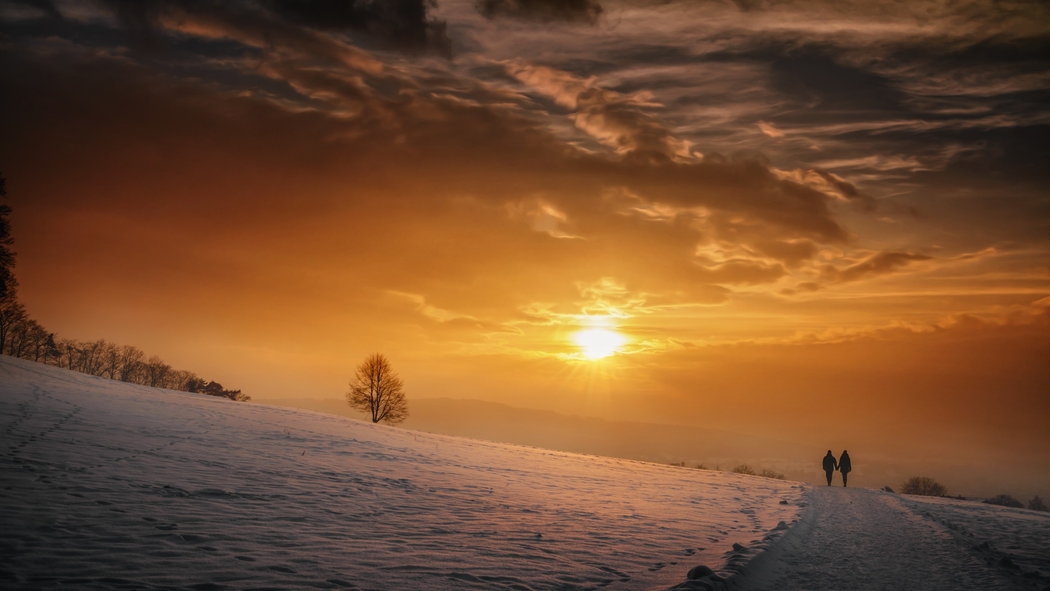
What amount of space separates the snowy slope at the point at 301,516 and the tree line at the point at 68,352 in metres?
34.3

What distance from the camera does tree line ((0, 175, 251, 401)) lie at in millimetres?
44156

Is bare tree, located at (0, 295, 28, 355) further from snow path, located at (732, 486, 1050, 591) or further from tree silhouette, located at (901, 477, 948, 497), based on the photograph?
tree silhouette, located at (901, 477, 948, 497)

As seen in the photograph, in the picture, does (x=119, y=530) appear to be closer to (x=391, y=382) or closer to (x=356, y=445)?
(x=356, y=445)

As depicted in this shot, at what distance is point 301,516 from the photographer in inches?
386

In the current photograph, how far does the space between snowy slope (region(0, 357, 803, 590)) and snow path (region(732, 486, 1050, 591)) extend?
0.79 metres

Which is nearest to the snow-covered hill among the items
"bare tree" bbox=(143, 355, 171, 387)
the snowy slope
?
the snowy slope

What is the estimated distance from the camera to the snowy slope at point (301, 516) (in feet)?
21.8

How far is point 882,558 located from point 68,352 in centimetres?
15400

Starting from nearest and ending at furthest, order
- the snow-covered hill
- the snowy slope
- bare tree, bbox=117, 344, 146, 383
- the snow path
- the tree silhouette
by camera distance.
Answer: the snowy slope
the snow-covered hill
the snow path
the tree silhouette
bare tree, bbox=117, 344, 146, 383

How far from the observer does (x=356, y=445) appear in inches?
883

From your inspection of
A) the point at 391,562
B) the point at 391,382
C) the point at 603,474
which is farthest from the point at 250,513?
the point at 391,382

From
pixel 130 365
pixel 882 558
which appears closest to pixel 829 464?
pixel 882 558

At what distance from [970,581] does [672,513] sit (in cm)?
747

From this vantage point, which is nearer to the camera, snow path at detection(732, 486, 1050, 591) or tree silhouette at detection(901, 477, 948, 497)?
snow path at detection(732, 486, 1050, 591)
